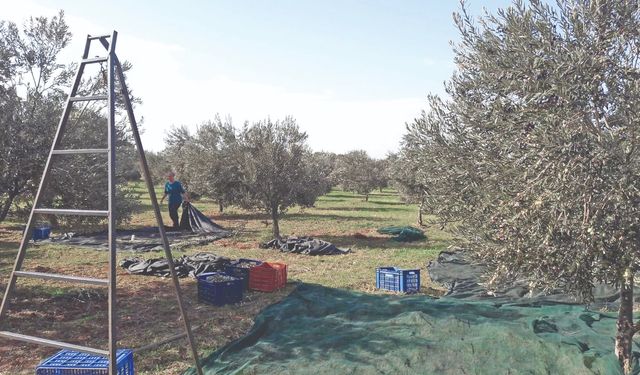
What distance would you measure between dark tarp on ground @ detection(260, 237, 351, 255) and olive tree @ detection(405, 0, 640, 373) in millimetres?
10542

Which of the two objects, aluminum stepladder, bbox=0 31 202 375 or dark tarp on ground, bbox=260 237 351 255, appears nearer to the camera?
aluminum stepladder, bbox=0 31 202 375

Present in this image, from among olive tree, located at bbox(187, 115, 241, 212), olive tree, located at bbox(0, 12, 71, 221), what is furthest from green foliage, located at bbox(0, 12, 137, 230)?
olive tree, located at bbox(187, 115, 241, 212)

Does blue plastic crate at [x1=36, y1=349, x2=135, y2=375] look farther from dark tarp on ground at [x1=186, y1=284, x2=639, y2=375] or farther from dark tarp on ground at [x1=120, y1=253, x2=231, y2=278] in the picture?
dark tarp on ground at [x1=120, y1=253, x2=231, y2=278]

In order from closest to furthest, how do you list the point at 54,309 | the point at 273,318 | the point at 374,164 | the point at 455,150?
the point at 455,150, the point at 273,318, the point at 54,309, the point at 374,164

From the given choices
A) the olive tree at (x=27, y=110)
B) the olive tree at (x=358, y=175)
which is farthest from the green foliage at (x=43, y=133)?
the olive tree at (x=358, y=175)

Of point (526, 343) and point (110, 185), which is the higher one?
point (110, 185)

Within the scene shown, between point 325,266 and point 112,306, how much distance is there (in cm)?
981

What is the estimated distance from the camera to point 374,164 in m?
53.6

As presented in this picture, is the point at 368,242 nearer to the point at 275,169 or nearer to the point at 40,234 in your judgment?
the point at 275,169

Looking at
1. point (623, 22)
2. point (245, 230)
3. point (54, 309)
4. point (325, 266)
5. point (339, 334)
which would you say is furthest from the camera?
point (245, 230)

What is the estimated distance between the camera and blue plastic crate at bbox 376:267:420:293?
1099cm

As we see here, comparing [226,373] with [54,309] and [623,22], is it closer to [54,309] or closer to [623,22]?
[54,309]

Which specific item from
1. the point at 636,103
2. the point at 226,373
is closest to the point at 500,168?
the point at 636,103

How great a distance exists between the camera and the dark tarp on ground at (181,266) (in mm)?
12281
